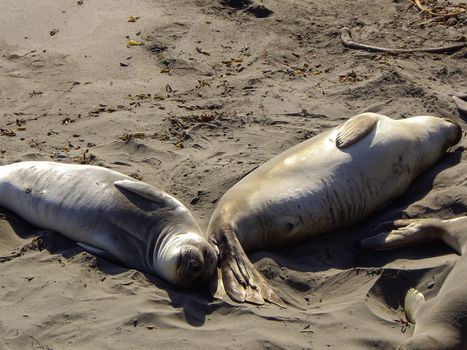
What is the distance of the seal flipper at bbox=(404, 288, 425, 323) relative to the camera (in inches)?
188

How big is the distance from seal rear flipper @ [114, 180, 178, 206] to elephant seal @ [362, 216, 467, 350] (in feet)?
4.36

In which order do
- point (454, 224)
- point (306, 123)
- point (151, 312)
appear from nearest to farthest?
point (151, 312) < point (454, 224) < point (306, 123)

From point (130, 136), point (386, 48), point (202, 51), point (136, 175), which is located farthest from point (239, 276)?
point (386, 48)

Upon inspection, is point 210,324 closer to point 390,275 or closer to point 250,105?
point 390,275

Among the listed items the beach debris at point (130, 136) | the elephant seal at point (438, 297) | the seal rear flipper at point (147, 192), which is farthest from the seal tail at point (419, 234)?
the beach debris at point (130, 136)

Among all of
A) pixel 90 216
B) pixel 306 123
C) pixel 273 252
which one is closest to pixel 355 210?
pixel 273 252

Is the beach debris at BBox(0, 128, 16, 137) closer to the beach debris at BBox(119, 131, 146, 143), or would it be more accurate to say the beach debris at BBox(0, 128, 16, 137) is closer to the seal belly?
the beach debris at BBox(119, 131, 146, 143)

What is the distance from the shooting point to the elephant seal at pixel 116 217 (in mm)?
5223

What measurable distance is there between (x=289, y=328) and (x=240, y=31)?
16.7 feet

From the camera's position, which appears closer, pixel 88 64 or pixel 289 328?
pixel 289 328

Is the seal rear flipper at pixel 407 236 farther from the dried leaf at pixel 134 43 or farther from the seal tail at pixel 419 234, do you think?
the dried leaf at pixel 134 43

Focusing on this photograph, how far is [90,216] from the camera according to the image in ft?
18.7

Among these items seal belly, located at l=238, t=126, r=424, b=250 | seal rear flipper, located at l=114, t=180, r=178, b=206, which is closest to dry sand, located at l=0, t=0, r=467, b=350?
seal belly, located at l=238, t=126, r=424, b=250

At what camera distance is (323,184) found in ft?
19.8
